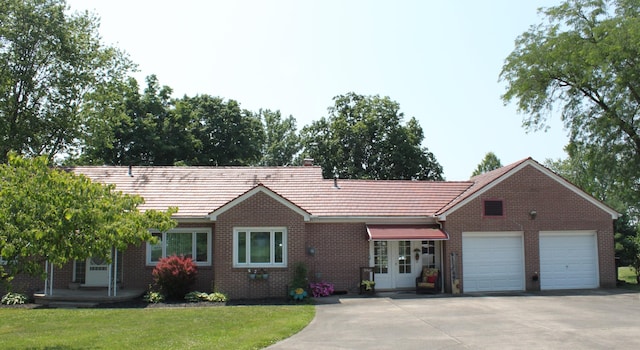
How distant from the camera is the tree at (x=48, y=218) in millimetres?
9352

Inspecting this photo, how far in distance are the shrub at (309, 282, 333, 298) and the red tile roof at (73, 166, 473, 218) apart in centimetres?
264

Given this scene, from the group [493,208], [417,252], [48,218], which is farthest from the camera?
[417,252]

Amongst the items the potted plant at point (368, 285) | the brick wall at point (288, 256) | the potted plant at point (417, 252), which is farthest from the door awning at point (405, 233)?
the potted plant at point (368, 285)

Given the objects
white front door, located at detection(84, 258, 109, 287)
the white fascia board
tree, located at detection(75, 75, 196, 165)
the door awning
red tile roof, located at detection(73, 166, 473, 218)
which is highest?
tree, located at detection(75, 75, 196, 165)

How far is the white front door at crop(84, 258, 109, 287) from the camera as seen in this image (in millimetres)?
20125

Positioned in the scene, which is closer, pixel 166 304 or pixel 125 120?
pixel 166 304

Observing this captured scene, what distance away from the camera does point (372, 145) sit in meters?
44.0

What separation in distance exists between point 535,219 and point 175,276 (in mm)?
13519

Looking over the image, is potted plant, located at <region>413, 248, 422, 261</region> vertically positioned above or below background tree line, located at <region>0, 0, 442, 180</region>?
below

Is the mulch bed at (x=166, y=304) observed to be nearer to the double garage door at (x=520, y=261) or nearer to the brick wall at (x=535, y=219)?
the brick wall at (x=535, y=219)

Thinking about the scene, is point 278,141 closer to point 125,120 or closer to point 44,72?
point 125,120

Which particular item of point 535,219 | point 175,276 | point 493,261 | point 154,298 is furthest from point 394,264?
point 154,298

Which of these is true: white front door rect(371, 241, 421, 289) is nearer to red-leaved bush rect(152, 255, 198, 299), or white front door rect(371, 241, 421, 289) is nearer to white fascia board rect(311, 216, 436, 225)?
white fascia board rect(311, 216, 436, 225)

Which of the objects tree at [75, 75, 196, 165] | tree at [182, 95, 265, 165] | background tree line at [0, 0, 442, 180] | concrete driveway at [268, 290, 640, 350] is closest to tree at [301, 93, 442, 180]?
background tree line at [0, 0, 442, 180]
